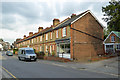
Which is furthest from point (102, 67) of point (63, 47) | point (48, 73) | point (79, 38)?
point (63, 47)

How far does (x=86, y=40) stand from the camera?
23.9 m

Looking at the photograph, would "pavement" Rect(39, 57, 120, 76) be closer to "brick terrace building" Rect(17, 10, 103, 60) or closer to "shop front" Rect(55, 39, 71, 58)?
"brick terrace building" Rect(17, 10, 103, 60)

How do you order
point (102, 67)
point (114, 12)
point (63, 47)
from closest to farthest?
point (102, 67), point (114, 12), point (63, 47)

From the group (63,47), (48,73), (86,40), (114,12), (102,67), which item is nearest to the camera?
(48,73)

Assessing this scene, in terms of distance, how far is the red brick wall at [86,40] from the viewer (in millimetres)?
22438

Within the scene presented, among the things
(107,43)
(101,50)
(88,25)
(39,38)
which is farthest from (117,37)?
(39,38)

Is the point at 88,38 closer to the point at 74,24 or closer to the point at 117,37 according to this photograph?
the point at 74,24

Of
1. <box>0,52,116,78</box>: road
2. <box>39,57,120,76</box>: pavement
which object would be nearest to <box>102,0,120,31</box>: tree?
<box>39,57,120,76</box>: pavement

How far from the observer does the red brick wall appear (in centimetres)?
2244

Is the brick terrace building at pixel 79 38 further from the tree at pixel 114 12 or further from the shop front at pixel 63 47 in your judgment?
the tree at pixel 114 12

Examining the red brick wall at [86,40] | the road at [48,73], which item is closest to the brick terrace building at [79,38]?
the red brick wall at [86,40]

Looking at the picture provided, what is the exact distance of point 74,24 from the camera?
22844mm

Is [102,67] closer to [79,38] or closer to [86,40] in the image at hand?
[79,38]

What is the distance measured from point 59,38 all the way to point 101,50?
31.8 feet
